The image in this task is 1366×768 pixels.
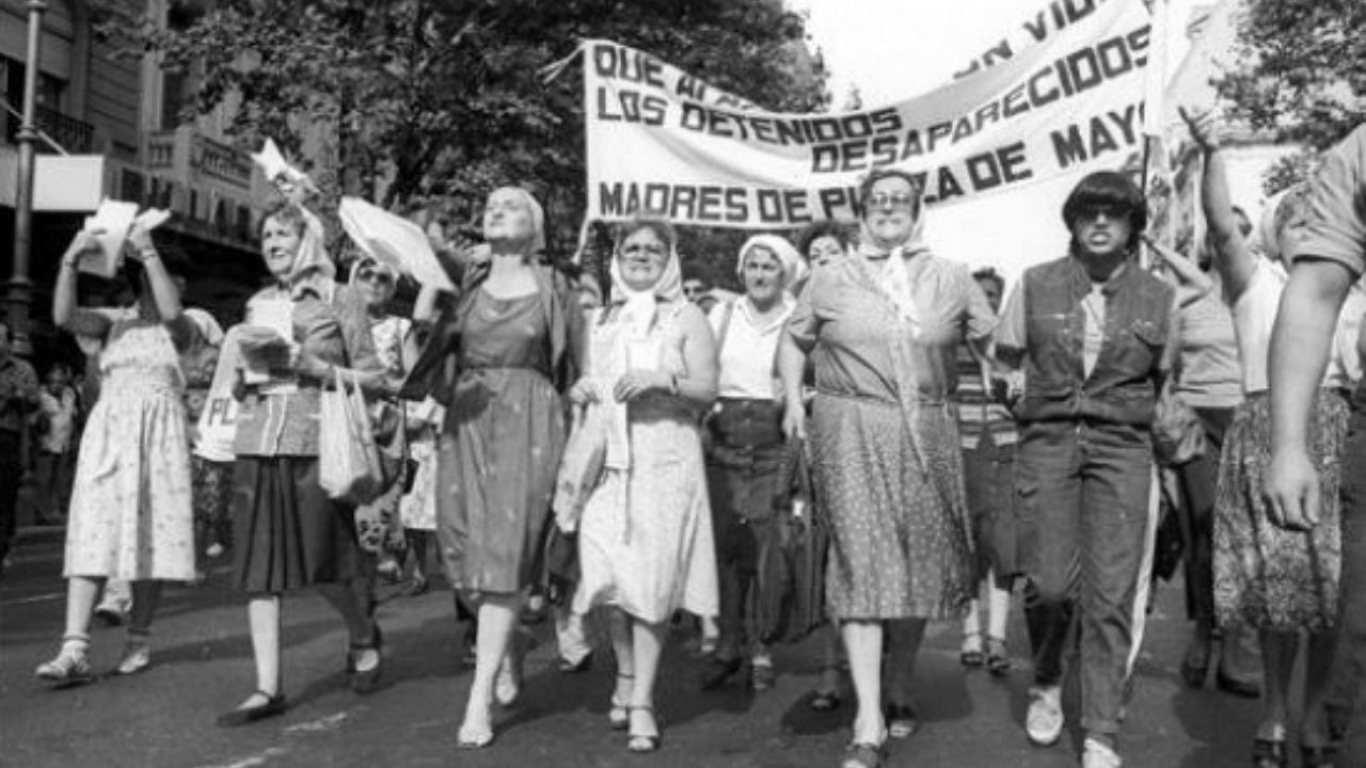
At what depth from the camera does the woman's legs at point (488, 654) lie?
17.6 feet

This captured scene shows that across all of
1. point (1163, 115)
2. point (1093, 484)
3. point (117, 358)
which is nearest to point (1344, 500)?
point (1093, 484)

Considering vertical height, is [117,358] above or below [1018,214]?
below

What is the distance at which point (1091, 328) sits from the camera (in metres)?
5.26

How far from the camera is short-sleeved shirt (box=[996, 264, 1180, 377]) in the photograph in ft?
17.2

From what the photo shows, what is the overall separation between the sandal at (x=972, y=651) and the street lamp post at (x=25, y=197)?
1171 cm

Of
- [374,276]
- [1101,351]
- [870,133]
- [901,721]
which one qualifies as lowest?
[901,721]

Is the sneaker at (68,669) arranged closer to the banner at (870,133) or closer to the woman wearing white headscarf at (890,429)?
the banner at (870,133)

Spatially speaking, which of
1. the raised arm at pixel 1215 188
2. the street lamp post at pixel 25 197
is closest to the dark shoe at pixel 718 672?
the raised arm at pixel 1215 188

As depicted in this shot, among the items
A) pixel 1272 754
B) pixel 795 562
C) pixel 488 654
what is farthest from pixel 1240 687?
pixel 488 654

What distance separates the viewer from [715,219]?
24.0 ft

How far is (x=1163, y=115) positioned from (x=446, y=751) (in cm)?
381

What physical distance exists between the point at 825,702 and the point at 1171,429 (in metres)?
1.77

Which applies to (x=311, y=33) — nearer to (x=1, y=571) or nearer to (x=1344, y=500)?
(x=1, y=571)

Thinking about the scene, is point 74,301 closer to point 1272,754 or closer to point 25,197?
point 1272,754
